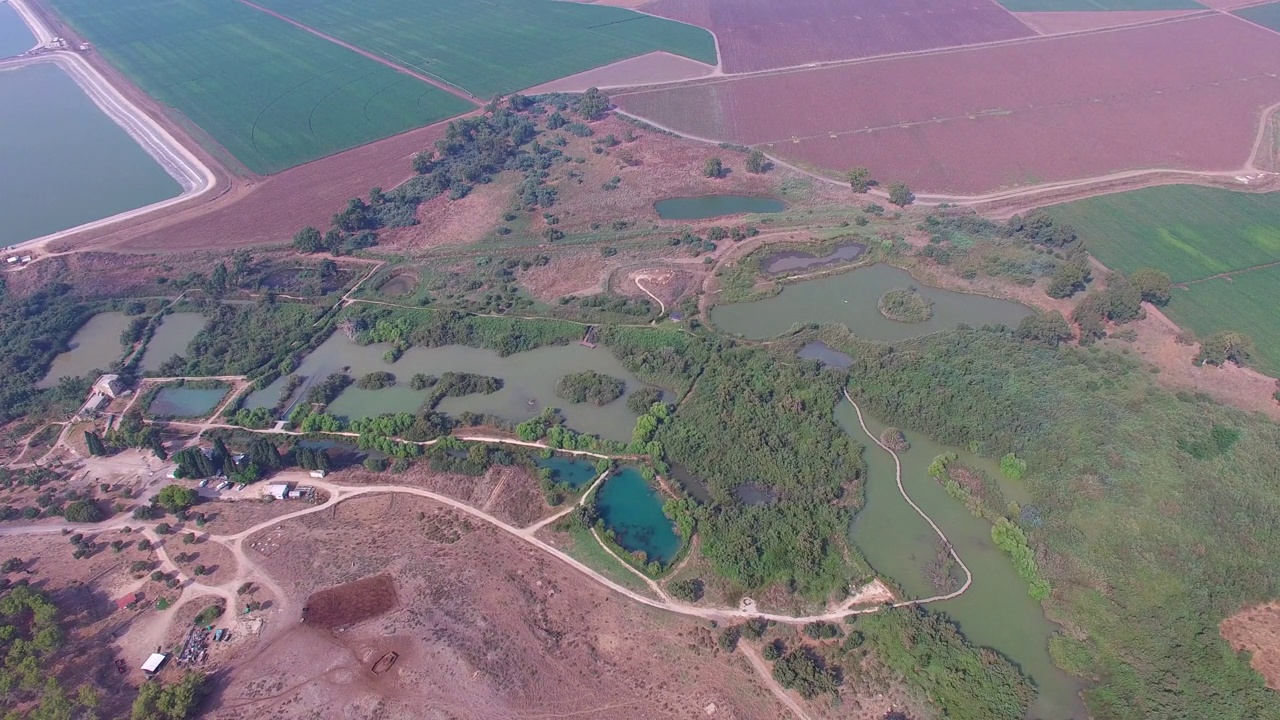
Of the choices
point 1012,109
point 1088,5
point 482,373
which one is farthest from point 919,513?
point 1088,5

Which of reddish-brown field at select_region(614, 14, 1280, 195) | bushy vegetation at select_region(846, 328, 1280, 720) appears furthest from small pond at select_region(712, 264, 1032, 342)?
reddish-brown field at select_region(614, 14, 1280, 195)

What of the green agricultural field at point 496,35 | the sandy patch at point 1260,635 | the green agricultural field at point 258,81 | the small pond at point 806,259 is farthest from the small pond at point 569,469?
the green agricultural field at point 496,35

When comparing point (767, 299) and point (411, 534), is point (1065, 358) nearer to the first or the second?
point (767, 299)

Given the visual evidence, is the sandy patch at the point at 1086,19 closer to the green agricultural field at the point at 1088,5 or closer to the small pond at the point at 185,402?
the green agricultural field at the point at 1088,5

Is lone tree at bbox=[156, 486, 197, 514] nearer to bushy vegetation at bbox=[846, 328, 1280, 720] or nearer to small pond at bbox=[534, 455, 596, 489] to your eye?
small pond at bbox=[534, 455, 596, 489]

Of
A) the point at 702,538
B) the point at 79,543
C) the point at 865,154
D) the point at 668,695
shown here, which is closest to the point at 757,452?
the point at 702,538

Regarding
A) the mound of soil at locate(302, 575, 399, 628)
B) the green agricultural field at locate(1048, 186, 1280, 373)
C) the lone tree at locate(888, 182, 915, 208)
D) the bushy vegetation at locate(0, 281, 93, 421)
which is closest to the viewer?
the mound of soil at locate(302, 575, 399, 628)

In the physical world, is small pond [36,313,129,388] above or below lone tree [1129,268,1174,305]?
above

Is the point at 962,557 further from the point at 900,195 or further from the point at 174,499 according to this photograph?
the point at 174,499
